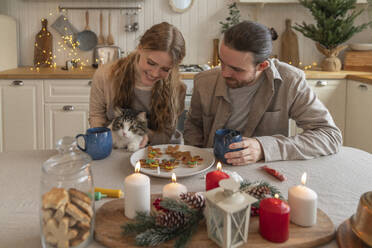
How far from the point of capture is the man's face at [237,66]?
1401 millimetres

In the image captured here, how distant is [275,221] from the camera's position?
2.35ft

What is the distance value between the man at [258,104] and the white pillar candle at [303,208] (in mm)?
420

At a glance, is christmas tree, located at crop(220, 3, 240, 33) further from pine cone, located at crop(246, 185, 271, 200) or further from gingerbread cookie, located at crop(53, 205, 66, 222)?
gingerbread cookie, located at crop(53, 205, 66, 222)

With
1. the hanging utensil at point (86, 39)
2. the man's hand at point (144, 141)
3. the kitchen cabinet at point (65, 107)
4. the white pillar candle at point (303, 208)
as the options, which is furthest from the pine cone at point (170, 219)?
the hanging utensil at point (86, 39)

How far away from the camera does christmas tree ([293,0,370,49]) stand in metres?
2.98

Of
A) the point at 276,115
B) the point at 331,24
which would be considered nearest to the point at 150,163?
the point at 276,115

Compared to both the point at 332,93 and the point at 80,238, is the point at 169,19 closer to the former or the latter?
the point at 332,93

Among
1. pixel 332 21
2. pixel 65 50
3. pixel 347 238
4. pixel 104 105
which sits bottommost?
pixel 347 238

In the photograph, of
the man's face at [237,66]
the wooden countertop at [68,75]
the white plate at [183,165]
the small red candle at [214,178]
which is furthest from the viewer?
the wooden countertop at [68,75]

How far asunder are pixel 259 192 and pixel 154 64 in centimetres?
86

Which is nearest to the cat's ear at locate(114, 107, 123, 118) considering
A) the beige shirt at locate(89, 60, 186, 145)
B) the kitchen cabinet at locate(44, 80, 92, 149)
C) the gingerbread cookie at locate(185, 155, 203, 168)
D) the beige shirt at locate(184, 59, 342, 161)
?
the beige shirt at locate(89, 60, 186, 145)

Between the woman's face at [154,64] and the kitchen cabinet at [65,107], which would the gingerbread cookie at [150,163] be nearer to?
the woman's face at [154,64]

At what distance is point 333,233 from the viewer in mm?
764

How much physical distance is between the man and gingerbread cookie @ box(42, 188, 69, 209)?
0.71 metres
